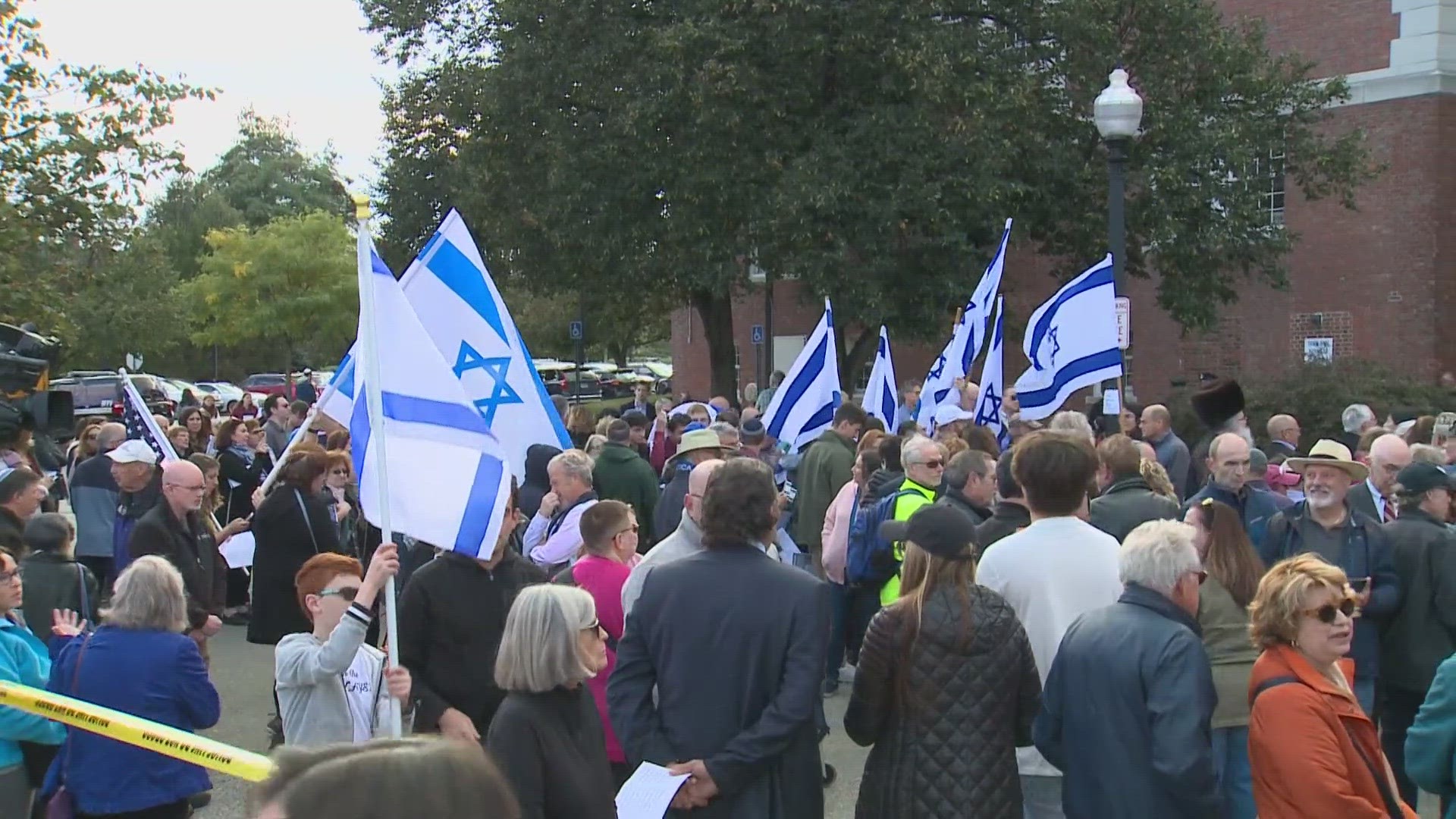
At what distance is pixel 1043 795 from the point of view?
525cm

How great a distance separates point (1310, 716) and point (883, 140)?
58.2 ft

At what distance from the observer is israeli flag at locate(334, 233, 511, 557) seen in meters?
5.07

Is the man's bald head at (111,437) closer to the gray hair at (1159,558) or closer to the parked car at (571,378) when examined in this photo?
the gray hair at (1159,558)

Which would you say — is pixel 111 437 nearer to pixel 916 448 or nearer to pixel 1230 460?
pixel 916 448

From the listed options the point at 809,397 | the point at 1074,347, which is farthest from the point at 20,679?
the point at 1074,347

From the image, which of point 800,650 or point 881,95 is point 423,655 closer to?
point 800,650

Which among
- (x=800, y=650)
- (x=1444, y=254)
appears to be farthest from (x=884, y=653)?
(x=1444, y=254)

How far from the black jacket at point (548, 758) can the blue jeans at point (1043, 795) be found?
1844 mm

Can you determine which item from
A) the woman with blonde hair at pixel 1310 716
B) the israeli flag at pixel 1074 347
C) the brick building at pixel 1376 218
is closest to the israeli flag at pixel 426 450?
the woman with blonde hair at pixel 1310 716

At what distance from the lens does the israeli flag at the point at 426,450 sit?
16.6ft

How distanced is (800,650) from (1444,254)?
25523 millimetres

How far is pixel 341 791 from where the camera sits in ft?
5.21

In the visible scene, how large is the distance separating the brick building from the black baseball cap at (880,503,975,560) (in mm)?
20377

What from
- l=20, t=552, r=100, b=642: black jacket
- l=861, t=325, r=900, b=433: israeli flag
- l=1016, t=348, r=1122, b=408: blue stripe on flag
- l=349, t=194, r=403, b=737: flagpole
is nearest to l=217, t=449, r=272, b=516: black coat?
l=861, t=325, r=900, b=433: israeli flag
